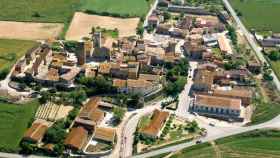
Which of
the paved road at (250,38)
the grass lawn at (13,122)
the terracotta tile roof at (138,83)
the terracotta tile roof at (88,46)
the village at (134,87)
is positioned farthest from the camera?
the terracotta tile roof at (88,46)

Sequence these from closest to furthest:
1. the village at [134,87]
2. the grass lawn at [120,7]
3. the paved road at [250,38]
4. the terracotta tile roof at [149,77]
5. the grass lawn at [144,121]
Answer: the village at [134,87] → the grass lawn at [144,121] → the terracotta tile roof at [149,77] → the paved road at [250,38] → the grass lawn at [120,7]

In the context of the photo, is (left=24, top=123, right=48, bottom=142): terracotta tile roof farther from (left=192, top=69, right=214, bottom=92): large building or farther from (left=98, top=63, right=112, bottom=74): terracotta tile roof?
(left=192, top=69, right=214, bottom=92): large building

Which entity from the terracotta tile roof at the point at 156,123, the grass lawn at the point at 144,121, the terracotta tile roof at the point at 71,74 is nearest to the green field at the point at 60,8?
the terracotta tile roof at the point at 71,74

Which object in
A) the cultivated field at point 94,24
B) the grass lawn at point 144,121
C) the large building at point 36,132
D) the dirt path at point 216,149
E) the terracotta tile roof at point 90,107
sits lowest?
the dirt path at point 216,149

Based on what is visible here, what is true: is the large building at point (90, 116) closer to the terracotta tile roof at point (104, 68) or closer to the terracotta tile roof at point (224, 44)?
the terracotta tile roof at point (104, 68)

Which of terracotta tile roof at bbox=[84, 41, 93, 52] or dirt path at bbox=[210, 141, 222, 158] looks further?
terracotta tile roof at bbox=[84, 41, 93, 52]

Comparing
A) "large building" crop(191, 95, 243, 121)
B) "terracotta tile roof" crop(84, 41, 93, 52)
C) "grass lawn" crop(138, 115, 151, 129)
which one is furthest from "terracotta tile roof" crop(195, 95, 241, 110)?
"terracotta tile roof" crop(84, 41, 93, 52)

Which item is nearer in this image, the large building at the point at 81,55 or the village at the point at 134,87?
the village at the point at 134,87

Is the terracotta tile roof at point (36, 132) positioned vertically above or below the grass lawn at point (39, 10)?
below
